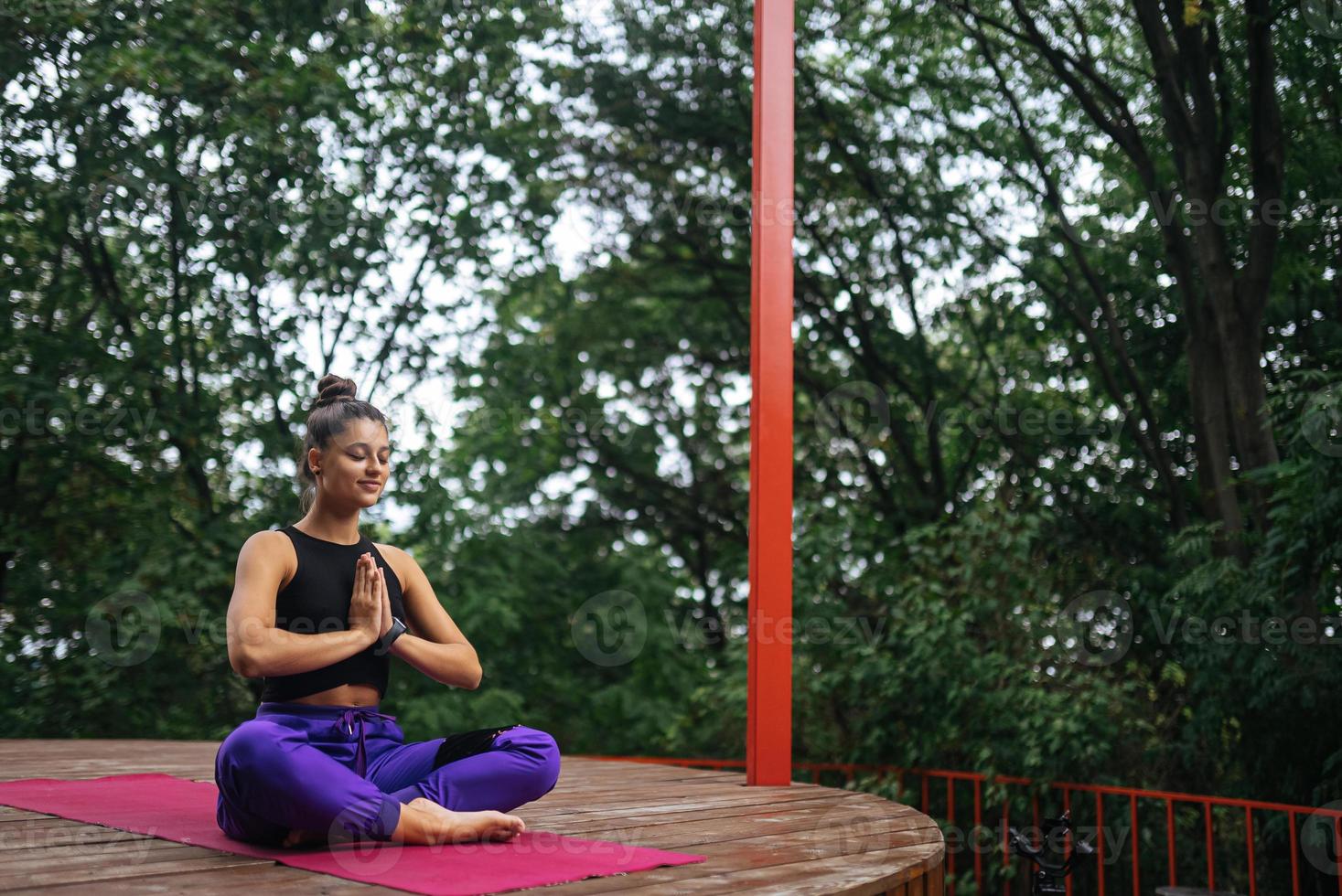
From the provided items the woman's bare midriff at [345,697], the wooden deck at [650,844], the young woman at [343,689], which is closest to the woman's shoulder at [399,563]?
the young woman at [343,689]

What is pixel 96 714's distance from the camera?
5918mm

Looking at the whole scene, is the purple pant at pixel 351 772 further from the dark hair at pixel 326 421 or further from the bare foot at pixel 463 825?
the dark hair at pixel 326 421

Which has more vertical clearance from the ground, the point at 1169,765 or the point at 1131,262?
the point at 1131,262

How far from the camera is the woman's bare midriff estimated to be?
2115 millimetres

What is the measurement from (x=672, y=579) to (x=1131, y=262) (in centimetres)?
369

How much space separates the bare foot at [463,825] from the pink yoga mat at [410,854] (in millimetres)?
18

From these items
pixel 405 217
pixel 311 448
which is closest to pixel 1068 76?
pixel 405 217

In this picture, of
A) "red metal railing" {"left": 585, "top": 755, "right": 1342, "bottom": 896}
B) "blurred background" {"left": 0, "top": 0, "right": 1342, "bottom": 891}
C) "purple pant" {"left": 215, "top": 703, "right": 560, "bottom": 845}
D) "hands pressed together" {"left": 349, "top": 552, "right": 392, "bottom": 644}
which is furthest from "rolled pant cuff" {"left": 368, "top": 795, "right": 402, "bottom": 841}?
"blurred background" {"left": 0, "top": 0, "right": 1342, "bottom": 891}

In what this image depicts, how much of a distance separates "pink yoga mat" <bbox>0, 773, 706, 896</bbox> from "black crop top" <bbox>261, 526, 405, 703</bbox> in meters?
0.29

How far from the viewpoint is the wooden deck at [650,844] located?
1727 mm

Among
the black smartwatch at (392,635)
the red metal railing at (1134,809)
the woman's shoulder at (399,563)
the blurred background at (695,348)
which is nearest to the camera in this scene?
the black smartwatch at (392,635)

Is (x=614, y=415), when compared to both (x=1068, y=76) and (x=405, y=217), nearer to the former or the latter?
(x=405, y=217)

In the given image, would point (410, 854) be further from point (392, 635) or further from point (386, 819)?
point (392, 635)

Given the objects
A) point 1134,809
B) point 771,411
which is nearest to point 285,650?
point 771,411
